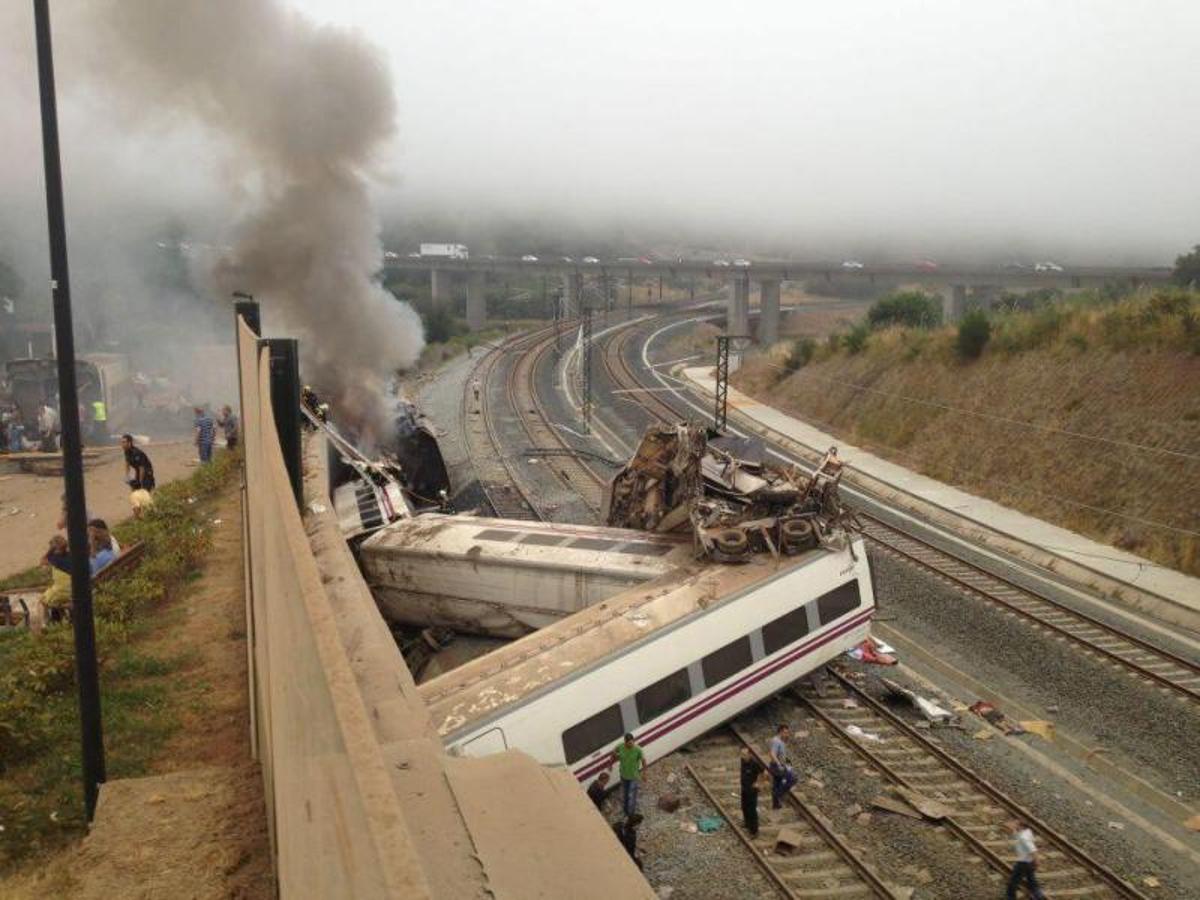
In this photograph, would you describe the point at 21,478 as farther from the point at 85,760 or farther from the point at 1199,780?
the point at 1199,780

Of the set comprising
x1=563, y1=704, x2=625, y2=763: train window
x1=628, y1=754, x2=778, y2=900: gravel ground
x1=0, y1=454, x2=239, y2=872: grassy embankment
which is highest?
x1=0, y1=454, x2=239, y2=872: grassy embankment

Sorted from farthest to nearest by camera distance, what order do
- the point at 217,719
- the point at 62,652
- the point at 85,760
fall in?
the point at 62,652 < the point at 217,719 < the point at 85,760

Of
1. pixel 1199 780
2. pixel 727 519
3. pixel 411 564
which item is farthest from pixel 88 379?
pixel 1199 780

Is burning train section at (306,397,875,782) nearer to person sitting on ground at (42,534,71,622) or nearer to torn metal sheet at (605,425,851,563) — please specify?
torn metal sheet at (605,425,851,563)

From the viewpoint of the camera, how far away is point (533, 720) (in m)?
11.1

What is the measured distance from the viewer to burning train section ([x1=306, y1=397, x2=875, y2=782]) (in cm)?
1163

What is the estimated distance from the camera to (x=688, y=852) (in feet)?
36.7

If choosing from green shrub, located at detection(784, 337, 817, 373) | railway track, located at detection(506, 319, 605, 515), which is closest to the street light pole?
railway track, located at detection(506, 319, 605, 515)

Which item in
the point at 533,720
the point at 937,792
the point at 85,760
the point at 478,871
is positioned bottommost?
the point at 937,792

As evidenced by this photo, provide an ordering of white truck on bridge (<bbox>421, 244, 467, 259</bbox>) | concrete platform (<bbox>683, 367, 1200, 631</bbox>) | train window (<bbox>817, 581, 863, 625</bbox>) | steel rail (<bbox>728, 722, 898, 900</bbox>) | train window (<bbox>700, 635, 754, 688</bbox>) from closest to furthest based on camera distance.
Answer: steel rail (<bbox>728, 722, 898, 900</bbox>) → train window (<bbox>700, 635, 754, 688</bbox>) → train window (<bbox>817, 581, 863, 625</bbox>) → concrete platform (<bbox>683, 367, 1200, 631</bbox>) → white truck on bridge (<bbox>421, 244, 467, 259</bbox>)

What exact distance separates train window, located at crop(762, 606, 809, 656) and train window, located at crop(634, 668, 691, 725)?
151 centimetres

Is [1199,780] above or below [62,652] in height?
below

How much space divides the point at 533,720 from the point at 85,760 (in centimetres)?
455

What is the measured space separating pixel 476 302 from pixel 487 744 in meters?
76.5
